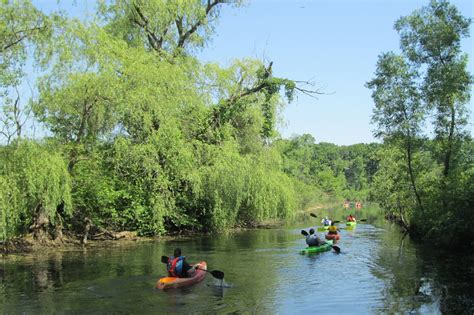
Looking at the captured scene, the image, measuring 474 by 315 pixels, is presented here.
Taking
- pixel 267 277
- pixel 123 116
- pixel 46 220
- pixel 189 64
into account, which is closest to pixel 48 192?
pixel 46 220

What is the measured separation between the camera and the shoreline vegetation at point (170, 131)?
1928 cm

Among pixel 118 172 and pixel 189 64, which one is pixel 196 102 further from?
pixel 118 172

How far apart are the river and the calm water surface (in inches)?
1.1

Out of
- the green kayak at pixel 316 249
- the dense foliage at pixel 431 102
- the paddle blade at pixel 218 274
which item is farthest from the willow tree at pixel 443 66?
the paddle blade at pixel 218 274

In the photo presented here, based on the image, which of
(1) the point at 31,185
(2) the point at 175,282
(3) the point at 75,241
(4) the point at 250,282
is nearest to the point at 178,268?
(2) the point at 175,282

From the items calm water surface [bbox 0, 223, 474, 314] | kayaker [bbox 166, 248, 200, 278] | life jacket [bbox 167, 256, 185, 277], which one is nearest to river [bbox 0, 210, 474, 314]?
calm water surface [bbox 0, 223, 474, 314]

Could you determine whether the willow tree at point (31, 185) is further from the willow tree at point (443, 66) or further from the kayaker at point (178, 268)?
the willow tree at point (443, 66)

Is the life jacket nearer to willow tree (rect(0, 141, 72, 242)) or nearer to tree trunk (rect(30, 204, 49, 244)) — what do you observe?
willow tree (rect(0, 141, 72, 242))

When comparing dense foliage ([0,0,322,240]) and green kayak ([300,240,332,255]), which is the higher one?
dense foliage ([0,0,322,240])

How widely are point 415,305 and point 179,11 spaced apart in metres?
23.0

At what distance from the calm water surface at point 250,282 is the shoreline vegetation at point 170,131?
2562 mm

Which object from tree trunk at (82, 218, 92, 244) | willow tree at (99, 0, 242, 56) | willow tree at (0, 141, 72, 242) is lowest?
tree trunk at (82, 218, 92, 244)

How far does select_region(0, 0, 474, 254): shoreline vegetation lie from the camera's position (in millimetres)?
19281

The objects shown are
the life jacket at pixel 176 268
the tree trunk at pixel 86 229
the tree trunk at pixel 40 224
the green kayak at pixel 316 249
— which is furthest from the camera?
the tree trunk at pixel 86 229
